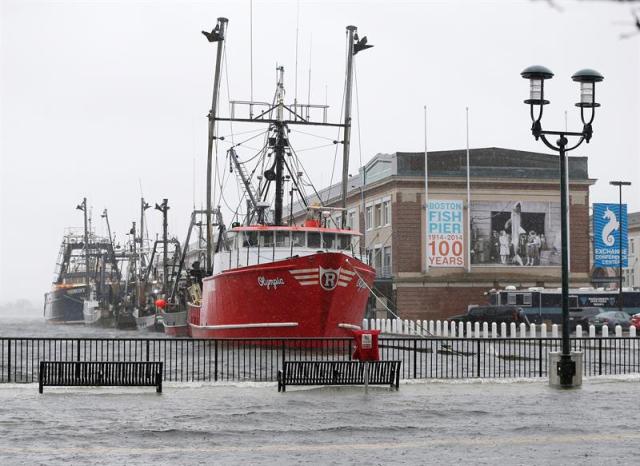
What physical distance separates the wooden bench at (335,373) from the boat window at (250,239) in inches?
840

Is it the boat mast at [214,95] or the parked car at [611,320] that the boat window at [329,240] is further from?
the parked car at [611,320]

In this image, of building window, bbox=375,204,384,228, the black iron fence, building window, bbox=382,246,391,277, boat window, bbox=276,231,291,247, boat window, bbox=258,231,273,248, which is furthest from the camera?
building window, bbox=375,204,384,228

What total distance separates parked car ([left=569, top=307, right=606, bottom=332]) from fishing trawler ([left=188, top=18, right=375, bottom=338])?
60.7 ft

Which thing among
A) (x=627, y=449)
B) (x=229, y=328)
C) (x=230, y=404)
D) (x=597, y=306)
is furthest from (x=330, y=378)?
(x=597, y=306)

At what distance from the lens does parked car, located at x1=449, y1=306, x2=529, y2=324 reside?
62375 millimetres

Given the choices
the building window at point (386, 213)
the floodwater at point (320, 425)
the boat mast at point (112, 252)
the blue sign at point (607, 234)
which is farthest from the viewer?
the boat mast at point (112, 252)

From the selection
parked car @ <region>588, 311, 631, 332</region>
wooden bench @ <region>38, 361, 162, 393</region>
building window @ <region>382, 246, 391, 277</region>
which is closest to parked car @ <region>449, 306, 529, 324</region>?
parked car @ <region>588, 311, 631, 332</region>

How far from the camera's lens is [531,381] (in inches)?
1000

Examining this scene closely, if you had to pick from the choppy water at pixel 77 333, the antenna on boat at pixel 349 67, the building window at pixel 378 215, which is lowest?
the choppy water at pixel 77 333

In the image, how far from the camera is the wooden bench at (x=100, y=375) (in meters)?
22.2

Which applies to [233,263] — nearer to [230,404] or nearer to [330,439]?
[230,404]

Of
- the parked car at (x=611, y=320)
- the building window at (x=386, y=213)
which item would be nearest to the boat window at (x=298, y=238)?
the parked car at (x=611, y=320)

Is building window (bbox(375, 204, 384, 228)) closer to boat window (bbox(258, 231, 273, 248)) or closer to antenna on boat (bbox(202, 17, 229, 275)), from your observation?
antenna on boat (bbox(202, 17, 229, 275))

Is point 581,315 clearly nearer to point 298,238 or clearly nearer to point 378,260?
point 378,260
